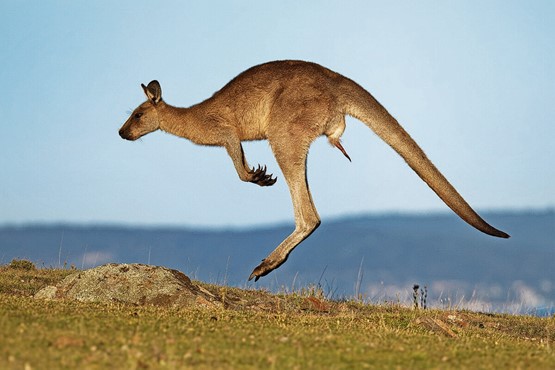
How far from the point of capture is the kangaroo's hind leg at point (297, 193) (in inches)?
436

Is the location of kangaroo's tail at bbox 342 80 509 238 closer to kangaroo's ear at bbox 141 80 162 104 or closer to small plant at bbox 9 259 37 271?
kangaroo's ear at bbox 141 80 162 104

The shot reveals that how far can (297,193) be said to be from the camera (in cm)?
1125

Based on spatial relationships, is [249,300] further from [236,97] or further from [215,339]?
[215,339]

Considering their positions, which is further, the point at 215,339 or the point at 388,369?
the point at 215,339

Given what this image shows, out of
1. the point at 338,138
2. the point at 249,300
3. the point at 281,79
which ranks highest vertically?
the point at 281,79

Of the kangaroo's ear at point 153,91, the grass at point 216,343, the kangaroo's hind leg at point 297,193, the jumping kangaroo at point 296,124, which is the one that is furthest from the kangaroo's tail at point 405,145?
the kangaroo's ear at point 153,91

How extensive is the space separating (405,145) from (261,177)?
241 centimetres

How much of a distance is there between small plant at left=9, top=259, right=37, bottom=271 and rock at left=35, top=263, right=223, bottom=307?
16.5ft

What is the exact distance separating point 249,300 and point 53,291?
11.5ft

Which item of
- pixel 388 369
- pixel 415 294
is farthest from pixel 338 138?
pixel 388 369

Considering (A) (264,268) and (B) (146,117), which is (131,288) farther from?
(B) (146,117)

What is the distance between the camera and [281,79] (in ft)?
38.4

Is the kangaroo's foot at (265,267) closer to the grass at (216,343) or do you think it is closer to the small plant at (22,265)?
the grass at (216,343)

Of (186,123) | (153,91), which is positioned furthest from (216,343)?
(153,91)
